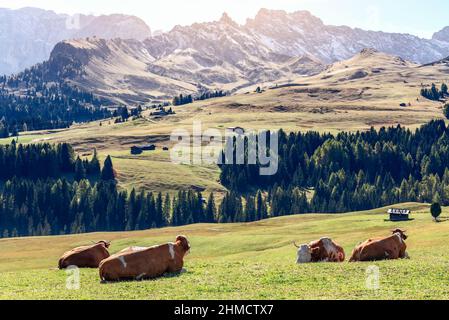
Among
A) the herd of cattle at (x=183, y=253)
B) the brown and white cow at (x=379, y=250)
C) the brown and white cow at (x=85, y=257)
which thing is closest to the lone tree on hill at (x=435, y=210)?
the herd of cattle at (x=183, y=253)

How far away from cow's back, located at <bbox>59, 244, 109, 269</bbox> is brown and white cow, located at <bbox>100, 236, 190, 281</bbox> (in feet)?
28.7

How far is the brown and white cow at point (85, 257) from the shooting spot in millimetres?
42031

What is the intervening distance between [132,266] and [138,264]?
0.35 metres

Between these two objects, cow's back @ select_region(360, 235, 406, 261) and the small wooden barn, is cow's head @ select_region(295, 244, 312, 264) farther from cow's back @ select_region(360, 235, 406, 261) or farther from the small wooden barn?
the small wooden barn

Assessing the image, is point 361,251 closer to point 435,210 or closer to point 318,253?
point 318,253

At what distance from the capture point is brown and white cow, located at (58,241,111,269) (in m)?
42.0

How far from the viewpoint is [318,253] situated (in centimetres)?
4225

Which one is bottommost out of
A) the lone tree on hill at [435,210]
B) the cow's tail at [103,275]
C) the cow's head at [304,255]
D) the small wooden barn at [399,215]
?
the small wooden barn at [399,215]

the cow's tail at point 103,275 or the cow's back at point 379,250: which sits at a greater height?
the cow's tail at point 103,275

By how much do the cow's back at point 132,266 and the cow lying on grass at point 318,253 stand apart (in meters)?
11.9

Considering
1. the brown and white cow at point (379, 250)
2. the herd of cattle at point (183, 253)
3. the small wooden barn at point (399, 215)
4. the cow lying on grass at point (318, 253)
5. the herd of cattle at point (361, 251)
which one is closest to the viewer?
the herd of cattle at point (183, 253)

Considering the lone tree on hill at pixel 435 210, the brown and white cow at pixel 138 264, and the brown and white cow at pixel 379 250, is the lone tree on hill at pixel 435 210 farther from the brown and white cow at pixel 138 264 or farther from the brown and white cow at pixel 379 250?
the brown and white cow at pixel 138 264

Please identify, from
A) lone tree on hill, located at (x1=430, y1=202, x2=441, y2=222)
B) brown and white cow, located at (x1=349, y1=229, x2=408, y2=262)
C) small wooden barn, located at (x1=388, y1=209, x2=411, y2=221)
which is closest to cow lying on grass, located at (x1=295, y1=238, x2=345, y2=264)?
brown and white cow, located at (x1=349, y1=229, x2=408, y2=262)

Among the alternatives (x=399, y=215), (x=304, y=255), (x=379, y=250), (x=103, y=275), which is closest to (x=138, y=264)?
(x=103, y=275)
